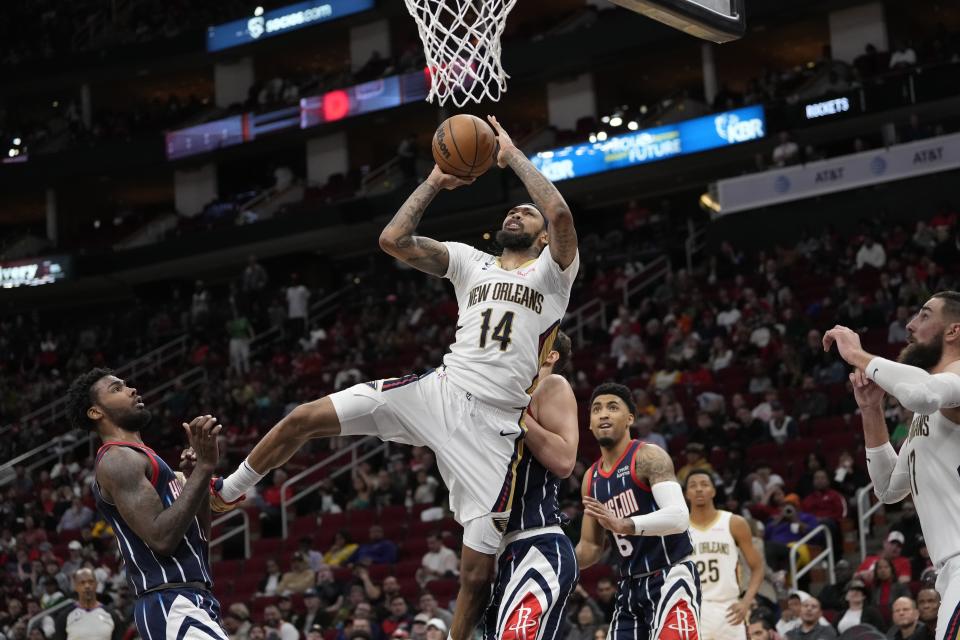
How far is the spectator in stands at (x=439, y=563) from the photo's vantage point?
16.2 meters

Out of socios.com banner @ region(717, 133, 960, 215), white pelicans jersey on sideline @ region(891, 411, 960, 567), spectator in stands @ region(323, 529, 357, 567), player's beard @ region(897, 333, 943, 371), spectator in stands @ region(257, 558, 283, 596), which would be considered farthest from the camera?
socios.com banner @ region(717, 133, 960, 215)

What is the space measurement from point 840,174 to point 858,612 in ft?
43.0

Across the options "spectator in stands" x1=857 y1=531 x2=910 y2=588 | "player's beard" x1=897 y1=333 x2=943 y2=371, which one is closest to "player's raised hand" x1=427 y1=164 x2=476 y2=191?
"player's beard" x1=897 y1=333 x2=943 y2=371

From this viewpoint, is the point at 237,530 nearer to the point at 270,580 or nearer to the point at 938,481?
the point at 270,580

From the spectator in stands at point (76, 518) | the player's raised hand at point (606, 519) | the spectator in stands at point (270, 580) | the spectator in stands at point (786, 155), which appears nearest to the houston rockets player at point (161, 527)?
the player's raised hand at point (606, 519)

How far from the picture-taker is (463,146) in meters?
7.07

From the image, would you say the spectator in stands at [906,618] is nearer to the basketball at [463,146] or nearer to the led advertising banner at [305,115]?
the basketball at [463,146]

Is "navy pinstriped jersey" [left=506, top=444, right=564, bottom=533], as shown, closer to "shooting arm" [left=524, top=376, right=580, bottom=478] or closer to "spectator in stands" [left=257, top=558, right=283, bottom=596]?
"shooting arm" [left=524, top=376, right=580, bottom=478]

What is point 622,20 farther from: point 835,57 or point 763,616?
point 763,616

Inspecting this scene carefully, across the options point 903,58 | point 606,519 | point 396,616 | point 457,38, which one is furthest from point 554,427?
point 903,58

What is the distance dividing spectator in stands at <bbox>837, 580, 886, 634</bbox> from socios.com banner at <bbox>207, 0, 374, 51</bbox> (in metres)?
25.2

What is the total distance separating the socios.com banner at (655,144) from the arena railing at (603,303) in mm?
2541

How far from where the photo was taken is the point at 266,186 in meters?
36.7

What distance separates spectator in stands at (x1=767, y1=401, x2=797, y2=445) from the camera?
1686cm
